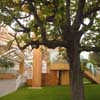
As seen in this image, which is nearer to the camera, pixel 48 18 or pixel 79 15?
pixel 79 15

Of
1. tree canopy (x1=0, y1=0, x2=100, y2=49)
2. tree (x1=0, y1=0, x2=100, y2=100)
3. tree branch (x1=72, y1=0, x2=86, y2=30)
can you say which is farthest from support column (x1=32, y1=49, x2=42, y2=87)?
tree branch (x1=72, y1=0, x2=86, y2=30)

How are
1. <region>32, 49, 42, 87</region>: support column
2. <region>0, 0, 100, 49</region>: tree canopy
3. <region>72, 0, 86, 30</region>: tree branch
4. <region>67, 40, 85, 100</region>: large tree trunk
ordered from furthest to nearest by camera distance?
<region>32, 49, 42, 87</region>: support column → <region>67, 40, 85, 100</region>: large tree trunk → <region>72, 0, 86, 30</region>: tree branch → <region>0, 0, 100, 49</region>: tree canopy

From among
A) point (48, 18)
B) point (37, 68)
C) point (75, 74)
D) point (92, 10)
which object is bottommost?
point (75, 74)

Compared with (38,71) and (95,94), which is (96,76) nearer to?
(38,71)

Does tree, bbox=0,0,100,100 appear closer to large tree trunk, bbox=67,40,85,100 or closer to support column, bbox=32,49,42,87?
large tree trunk, bbox=67,40,85,100

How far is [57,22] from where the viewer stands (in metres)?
6.11

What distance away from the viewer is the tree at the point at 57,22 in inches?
243

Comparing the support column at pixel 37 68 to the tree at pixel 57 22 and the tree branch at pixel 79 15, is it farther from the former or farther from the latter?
the tree branch at pixel 79 15

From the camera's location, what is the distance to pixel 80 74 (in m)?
6.87

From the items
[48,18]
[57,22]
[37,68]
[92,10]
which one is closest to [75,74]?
[57,22]

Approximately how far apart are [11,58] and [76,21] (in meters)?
12.0

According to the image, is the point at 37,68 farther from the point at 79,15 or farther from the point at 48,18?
the point at 79,15

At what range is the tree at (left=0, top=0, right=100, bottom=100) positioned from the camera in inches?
243

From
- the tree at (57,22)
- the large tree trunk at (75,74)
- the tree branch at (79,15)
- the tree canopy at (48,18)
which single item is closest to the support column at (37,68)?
the tree canopy at (48,18)
